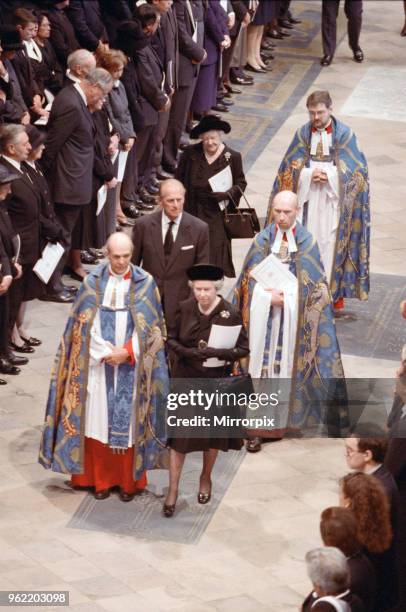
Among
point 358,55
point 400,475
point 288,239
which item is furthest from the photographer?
point 358,55

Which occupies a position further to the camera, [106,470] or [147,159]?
[147,159]

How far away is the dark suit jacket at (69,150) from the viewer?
12320 mm

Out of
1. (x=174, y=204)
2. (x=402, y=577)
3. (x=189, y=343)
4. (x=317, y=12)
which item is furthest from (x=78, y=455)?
(x=317, y=12)

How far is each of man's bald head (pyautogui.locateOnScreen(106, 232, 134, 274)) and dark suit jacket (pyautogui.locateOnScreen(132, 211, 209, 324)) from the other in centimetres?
95

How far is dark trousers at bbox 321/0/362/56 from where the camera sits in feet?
64.6

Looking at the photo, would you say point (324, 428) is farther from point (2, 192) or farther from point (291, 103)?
point (291, 103)

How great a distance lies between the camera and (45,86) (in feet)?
44.3

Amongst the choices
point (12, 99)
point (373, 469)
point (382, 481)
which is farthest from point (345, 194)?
point (382, 481)

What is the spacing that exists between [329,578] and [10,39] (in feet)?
23.3

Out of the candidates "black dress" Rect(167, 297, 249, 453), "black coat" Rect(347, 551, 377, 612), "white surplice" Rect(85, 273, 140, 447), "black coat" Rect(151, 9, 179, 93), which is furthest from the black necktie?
"black coat" Rect(151, 9, 179, 93)

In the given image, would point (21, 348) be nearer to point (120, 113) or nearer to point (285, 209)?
point (285, 209)

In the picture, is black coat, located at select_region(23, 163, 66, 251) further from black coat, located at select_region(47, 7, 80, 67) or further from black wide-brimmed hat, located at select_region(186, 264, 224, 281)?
black wide-brimmed hat, located at select_region(186, 264, 224, 281)

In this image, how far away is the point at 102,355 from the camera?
9531 mm

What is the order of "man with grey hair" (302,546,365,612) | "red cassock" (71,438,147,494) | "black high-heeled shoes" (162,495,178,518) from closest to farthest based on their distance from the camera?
"man with grey hair" (302,546,365,612) → "black high-heeled shoes" (162,495,178,518) → "red cassock" (71,438,147,494)
